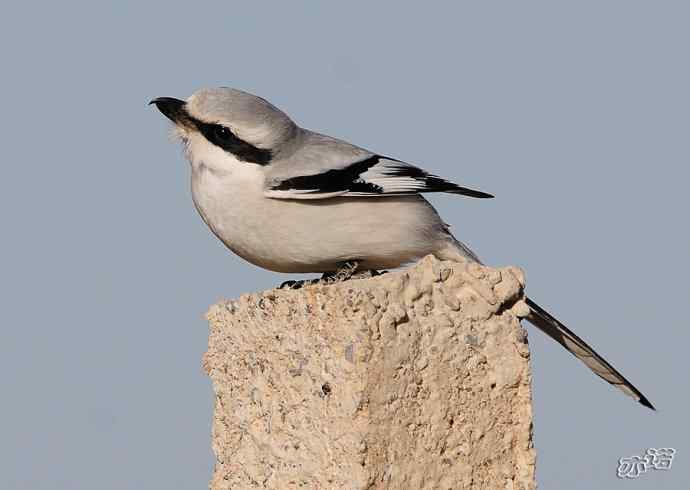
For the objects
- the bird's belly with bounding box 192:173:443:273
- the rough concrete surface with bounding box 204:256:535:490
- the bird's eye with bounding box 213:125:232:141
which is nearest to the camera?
the rough concrete surface with bounding box 204:256:535:490

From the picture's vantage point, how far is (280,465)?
202 inches

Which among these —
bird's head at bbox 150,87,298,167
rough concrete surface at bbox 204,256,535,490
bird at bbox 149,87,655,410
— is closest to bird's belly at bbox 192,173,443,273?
bird at bbox 149,87,655,410

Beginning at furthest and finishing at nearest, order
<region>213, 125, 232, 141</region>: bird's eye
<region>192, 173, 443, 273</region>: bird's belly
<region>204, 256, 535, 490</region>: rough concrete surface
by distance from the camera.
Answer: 1. <region>213, 125, 232, 141</region>: bird's eye
2. <region>192, 173, 443, 273</region>: bird's belly
3. <region>204, 256, 535, 490</region>: rough concrete surface

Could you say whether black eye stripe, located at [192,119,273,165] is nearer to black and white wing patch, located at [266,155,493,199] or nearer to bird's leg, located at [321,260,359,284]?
black and white wing patch, located at [266,155,493,199]

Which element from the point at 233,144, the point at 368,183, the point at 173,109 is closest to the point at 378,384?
the point at 368,183

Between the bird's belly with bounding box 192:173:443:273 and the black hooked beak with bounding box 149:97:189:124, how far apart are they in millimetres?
476

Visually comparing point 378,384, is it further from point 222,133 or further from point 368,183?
point 222,133

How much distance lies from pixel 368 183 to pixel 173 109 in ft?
4.62

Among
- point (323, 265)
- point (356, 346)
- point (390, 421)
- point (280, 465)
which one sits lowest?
point (280, 465)

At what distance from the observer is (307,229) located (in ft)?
21.2

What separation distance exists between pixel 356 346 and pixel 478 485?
112 centimetres

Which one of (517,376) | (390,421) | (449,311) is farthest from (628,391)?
(390,421)

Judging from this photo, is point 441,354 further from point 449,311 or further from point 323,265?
point 323,265

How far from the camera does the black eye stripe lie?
6676 mm
